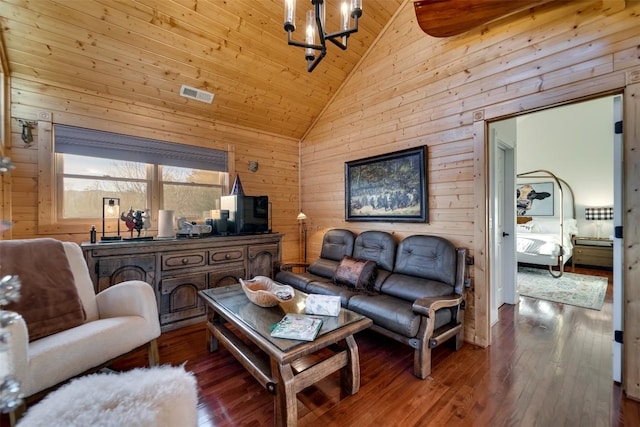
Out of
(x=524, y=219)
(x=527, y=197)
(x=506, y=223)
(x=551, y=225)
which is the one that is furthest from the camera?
(x=527, y=197)

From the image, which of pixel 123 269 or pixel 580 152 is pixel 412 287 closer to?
pixel 123 269

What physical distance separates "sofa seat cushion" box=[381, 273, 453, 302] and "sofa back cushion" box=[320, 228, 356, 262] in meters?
0.81

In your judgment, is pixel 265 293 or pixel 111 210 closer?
pixel 265 293

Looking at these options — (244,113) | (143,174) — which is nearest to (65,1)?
(143,174)

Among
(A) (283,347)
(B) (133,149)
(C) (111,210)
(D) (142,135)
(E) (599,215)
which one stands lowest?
(A) (283,347)

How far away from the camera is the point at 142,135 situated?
3098 mm

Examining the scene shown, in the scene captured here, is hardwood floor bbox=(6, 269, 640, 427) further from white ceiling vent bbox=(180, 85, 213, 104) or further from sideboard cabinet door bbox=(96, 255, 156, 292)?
white ceiling vent bbox=(180, 85, 213, 104)

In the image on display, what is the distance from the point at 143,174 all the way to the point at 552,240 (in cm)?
669

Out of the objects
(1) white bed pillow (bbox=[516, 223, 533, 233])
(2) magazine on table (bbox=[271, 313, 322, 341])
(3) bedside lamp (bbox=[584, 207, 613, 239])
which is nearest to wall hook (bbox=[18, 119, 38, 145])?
(2) magazine on table (bbox=[271, 313, 322, 341])

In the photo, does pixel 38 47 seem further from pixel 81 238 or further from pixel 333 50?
pixel 333 50

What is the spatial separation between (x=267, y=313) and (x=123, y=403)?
3.24 feet

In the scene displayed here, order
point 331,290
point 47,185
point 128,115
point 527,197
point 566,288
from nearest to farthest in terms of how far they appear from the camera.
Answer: point 47,185 → point 331,290 → point 128,115 → point 566,288 → point 527,197

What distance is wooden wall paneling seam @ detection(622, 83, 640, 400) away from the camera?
1.72 meters

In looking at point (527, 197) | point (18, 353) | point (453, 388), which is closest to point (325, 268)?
point (453, 388)
